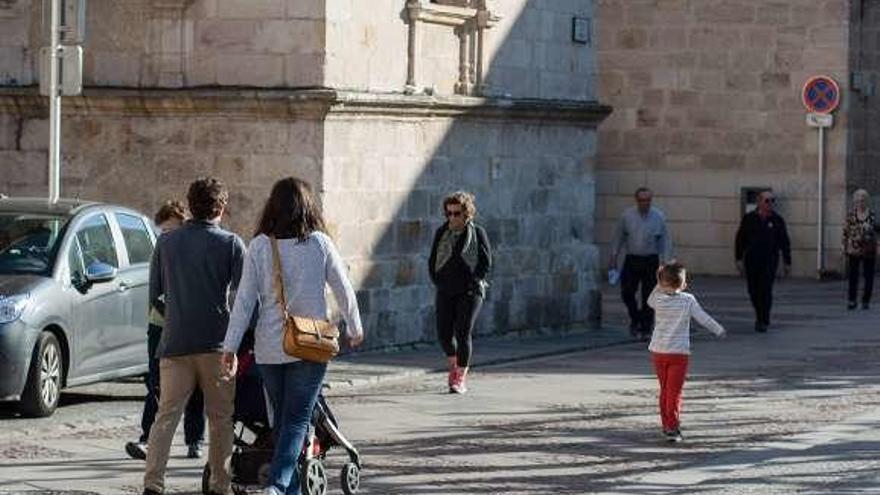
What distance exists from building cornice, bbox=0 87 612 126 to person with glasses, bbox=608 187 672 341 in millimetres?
3202

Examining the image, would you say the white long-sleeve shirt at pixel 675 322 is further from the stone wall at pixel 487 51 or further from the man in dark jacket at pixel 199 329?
the stone wall at pixel 487 51

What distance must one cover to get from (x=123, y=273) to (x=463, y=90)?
7.19 metres

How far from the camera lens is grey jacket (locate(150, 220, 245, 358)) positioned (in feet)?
40.1

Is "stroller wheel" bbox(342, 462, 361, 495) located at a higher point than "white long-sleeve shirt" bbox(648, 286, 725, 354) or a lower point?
lower

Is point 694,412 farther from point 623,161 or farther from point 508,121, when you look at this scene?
point 623,161

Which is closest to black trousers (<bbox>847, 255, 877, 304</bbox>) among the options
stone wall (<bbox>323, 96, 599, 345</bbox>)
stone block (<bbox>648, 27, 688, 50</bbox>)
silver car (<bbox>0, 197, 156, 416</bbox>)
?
stone wall (<bbox>323, 96, 599, 345</bbox>)

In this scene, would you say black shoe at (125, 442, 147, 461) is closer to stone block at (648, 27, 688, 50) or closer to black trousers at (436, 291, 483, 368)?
black trousers at (436, 291, 483, 368)

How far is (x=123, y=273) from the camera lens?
17.7 metres

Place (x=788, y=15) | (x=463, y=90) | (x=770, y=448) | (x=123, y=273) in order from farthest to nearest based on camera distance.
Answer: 1. (x=788, y=15)
2. (x=463, y=90)
3. (x=123, y=273)
4. (x=770, y=448)

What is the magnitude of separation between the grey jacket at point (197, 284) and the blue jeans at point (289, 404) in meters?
0.67

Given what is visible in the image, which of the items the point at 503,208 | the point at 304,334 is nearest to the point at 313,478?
the point at 304,334

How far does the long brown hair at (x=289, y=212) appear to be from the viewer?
11625 millimetres

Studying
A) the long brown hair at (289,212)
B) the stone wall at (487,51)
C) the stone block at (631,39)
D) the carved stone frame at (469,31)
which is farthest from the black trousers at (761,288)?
the long brown hair at (289,212)

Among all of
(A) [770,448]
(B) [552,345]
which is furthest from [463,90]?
(A) [770,448]
